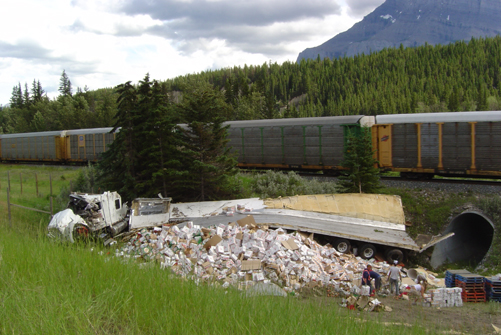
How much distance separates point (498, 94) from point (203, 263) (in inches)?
4246

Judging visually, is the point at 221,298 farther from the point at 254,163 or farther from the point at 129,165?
the point at 254,163

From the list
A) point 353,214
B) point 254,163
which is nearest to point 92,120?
point 254,163

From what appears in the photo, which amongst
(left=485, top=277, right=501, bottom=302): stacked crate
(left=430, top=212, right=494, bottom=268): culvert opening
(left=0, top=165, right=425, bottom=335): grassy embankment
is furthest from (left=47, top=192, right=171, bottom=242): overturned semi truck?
(left=430, top=212, right=494, bottom=268): culvert opening

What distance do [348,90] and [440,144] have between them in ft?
315

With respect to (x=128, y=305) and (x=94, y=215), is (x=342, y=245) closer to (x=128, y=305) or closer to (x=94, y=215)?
Answer: (x=94, y=215)

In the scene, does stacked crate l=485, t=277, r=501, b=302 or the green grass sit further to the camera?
stacked crate l=485, t=277, r=501, b=302

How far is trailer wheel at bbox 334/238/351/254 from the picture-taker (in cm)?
1500

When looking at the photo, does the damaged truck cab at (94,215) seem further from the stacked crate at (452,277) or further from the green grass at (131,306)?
the stacked crate at (452,277)

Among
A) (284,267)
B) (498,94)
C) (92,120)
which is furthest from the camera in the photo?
(498,94)

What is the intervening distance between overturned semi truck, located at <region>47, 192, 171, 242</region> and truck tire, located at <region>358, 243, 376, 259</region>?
28.2 feet

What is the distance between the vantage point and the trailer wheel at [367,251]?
1516 cm

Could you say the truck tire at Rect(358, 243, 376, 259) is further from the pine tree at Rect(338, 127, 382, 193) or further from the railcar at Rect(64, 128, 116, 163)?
the railcar at Rect(64, 128, 116, 163)

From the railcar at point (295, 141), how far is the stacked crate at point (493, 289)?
1314 cm

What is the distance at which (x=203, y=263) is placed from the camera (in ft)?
38.6
